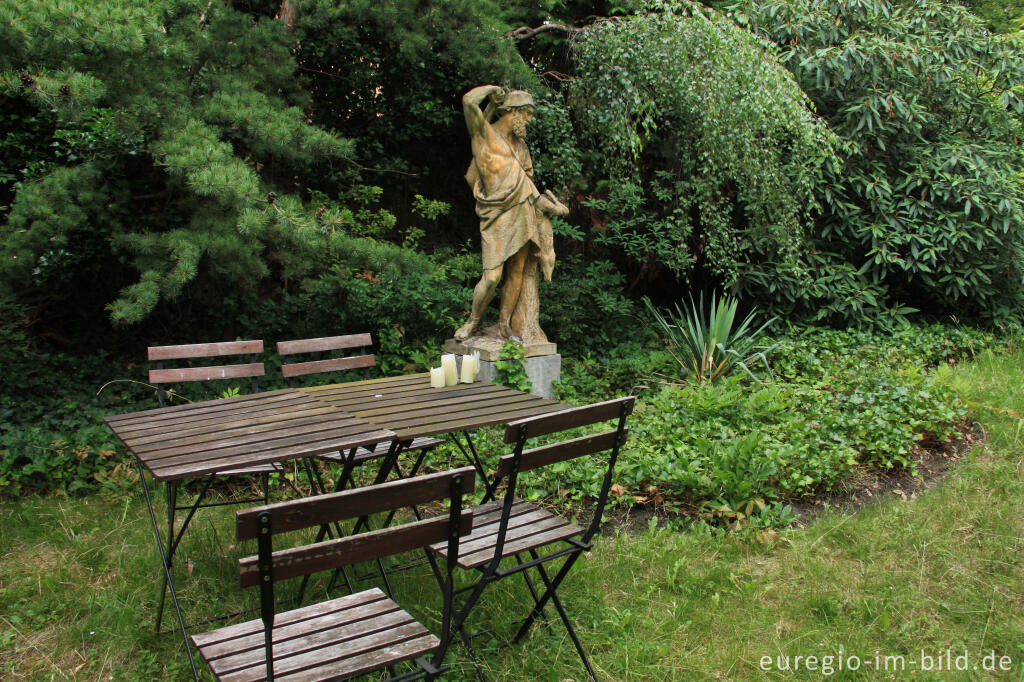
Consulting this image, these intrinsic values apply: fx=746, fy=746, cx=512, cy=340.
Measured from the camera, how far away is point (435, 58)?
7035mm

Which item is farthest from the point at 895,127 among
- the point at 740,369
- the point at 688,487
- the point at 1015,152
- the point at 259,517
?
the point at 259,517

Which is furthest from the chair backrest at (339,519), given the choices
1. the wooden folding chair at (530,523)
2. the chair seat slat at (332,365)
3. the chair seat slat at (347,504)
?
the chair seat slat at (332,365)

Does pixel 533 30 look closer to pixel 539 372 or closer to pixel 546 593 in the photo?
pixel 539 372

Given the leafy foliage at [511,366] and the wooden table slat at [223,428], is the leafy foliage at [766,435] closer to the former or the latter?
the leafy foliage at [511,366]

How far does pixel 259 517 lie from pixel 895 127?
7.97 metres

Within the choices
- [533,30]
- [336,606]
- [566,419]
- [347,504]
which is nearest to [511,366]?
[566,419]

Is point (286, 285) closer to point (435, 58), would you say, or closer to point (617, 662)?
point (435, 58)

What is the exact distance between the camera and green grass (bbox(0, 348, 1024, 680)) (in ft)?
8.61

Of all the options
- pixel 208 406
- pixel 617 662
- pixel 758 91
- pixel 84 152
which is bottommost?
pixel 617 662

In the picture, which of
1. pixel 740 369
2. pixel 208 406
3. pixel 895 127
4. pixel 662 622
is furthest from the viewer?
pixel 895 127

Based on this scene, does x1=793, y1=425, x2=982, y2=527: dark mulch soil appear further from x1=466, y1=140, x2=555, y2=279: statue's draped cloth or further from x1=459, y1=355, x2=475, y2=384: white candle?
x1=466, y1=140, x2=555, y2=279: statue's draped cloth

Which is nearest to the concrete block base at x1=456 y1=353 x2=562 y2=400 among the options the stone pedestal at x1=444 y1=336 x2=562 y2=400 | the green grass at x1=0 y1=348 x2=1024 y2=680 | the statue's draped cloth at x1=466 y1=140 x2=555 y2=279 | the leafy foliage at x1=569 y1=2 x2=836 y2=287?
the stone pedestal at x1=444 y1=336 x2=562 y2=400

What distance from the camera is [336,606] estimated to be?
2.22 metres

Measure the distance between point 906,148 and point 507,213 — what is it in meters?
4.93
